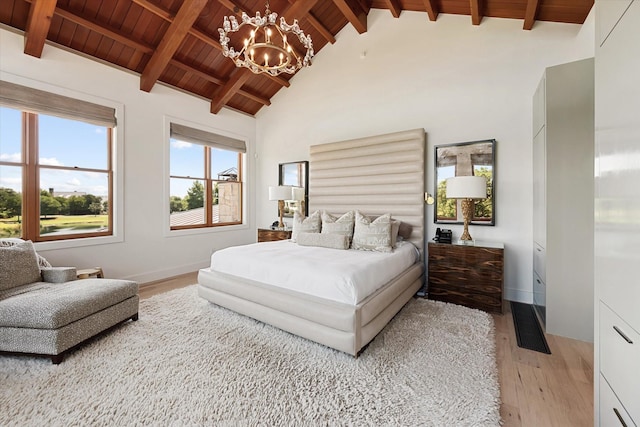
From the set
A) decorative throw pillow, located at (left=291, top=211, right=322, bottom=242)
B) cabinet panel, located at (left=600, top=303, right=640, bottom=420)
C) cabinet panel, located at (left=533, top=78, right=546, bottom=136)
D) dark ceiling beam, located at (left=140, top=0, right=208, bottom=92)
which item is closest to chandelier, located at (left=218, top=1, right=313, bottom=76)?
dark ceiling beam, located at (left=140, top=0, right=208, bottom=92)

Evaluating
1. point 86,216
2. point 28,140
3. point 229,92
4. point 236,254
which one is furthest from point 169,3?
point 236,254

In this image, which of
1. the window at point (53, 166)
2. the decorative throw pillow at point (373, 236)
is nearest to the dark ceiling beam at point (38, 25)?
the window at point (53, 166)

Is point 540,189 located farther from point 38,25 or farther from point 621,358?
point 38,25

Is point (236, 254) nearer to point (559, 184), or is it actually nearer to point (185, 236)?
point (185, 236)

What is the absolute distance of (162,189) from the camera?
4488 millimetres

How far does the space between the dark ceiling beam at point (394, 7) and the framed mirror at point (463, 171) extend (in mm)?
2154

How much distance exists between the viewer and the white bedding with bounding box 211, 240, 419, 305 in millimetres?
2281

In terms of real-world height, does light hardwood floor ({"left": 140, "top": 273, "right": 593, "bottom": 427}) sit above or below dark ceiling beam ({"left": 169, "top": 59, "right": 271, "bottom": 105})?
below

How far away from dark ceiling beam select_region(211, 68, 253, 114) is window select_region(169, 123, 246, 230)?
554 mm

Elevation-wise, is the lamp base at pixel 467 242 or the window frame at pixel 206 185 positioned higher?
the window frame at pixel 206 185

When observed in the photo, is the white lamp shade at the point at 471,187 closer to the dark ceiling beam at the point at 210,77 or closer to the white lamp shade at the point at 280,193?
the white lamp shade at the point at 280,193

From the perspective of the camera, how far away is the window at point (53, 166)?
3193 millimetres

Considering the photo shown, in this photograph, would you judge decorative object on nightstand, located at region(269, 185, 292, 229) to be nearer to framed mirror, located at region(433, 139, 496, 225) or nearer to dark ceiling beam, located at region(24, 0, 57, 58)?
framed mirror, located at region(433, 139, 496, 225)

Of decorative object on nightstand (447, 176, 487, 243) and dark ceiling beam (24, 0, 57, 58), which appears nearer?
dark ceiling beam (24, 0, 57, 58)
